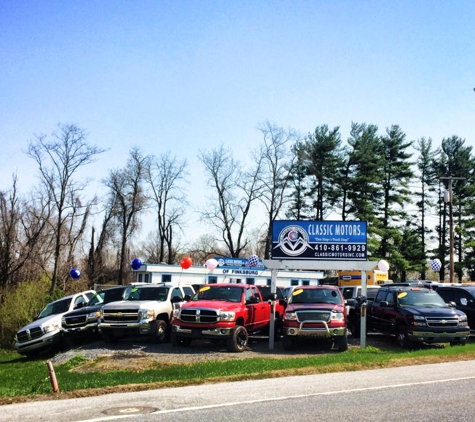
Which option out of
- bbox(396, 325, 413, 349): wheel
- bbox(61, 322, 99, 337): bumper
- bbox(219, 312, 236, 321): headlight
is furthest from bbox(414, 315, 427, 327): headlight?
bbox(61, 322, 99, 337): bumper

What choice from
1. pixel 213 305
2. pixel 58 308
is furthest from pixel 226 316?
pixel 58 308

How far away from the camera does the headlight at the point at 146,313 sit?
1775cm

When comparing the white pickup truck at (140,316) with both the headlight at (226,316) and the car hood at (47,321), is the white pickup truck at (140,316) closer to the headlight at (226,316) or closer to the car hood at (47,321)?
the car hood at (47,321)

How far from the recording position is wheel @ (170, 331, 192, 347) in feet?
55.5

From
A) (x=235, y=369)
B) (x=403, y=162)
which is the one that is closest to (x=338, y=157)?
(x=403, y=162)

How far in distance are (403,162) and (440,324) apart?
43804 mm

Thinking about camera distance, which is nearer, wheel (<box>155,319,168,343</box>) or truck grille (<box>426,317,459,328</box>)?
truck grille (<box>426,317,459,328</box>)

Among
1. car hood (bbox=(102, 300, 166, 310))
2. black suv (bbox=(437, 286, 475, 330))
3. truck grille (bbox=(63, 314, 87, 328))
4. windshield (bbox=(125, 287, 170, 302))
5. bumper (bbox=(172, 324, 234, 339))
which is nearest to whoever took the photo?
bumper (bbox=(172, 324, 234, 339))

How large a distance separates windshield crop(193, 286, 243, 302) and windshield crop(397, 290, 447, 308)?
17.8 ft

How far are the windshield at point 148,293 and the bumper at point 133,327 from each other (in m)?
1.50

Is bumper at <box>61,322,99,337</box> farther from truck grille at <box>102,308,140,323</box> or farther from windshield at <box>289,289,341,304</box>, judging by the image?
windshield at <box>289,289,341,304</box>

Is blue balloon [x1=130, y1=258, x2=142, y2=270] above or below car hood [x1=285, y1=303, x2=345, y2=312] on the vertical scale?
above

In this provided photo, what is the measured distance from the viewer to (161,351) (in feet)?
54.4

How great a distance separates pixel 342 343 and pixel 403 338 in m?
2.25
